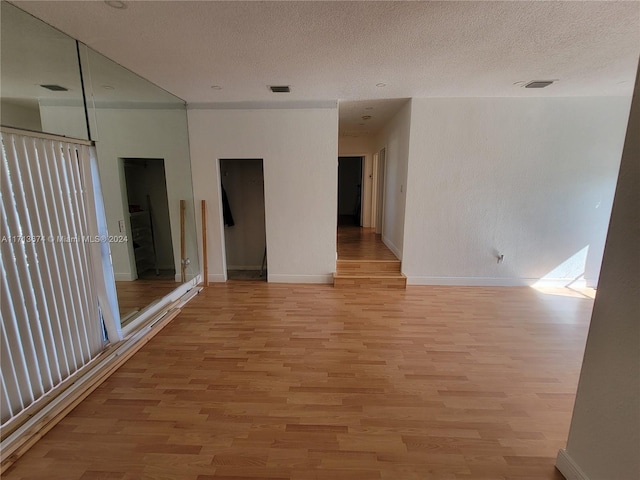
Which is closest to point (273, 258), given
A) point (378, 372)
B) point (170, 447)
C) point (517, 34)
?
point (378, 372)

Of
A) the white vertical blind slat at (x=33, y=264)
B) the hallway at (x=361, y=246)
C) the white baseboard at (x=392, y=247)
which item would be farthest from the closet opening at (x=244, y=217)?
the white vertical blind slat at (x=33, y=264)

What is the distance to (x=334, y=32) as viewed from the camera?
2023 millimetres

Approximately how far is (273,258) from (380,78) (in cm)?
284

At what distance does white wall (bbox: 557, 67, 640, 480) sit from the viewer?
3.58ft

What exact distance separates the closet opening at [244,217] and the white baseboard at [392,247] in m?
2.28

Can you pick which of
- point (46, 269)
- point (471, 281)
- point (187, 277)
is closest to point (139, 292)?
point (187, 277)

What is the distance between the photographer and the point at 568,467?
53.4 inches

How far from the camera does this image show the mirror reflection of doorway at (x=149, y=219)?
3.35 m

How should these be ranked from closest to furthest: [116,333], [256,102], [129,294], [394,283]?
[116,333] → [129,294] → [256,102] → [394,283]

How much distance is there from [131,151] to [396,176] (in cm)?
389

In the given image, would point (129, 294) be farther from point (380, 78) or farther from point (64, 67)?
point (380, 78)

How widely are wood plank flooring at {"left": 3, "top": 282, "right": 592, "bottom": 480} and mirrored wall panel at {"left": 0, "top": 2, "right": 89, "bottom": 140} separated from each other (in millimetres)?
2007

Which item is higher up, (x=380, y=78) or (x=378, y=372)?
(x=380, y=78)

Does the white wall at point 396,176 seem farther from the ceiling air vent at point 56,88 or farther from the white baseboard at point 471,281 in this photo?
the ceiling air vent at point 56,88
